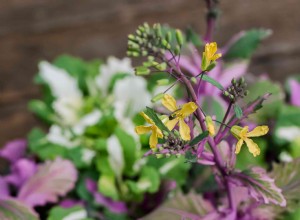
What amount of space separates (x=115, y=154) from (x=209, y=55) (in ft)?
0.87

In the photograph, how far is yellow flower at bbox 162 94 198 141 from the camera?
42 cm

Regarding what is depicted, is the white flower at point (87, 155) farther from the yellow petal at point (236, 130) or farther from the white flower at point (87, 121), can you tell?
the yellow petal at point (236, 130)

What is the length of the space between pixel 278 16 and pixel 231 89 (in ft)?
2.69

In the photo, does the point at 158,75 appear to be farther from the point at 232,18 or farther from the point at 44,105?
the point at 232,18

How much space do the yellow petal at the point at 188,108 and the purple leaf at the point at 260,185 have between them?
110mm

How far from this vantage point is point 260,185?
49 cm

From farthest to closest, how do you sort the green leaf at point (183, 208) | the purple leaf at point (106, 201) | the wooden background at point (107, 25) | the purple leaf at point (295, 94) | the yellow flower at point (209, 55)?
the wooden background at point (107, 25) < the purple leaf at point (295, 94) < the purple leaf at point (106, 201) < the green leaf at point (183, 208) < the yellow flower at point (209, 55)

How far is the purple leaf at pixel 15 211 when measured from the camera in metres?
0.55

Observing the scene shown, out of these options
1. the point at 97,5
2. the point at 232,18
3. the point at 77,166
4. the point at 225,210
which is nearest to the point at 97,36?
the point at 97,5

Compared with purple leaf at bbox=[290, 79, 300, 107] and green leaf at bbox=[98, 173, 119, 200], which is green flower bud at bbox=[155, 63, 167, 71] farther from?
purple leaf at bbox=[290, 79, 300, 107]

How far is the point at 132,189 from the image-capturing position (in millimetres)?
633

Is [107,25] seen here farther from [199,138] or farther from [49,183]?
[199,138]

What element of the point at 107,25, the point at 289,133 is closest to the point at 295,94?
the point at 289,133

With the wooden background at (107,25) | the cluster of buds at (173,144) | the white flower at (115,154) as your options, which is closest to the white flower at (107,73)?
the white flower at (115,154)
